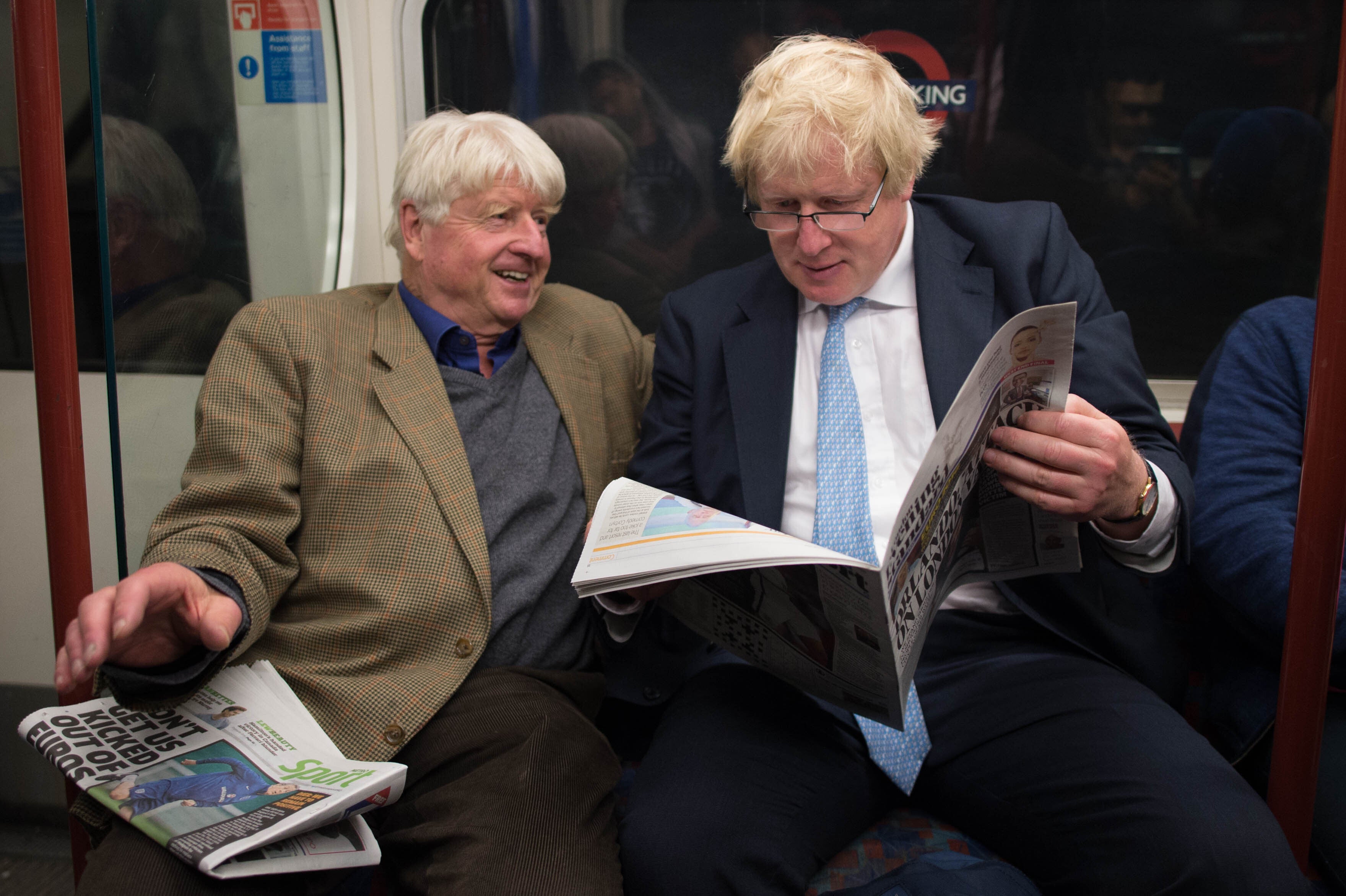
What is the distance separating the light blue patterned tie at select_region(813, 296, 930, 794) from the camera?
1.49 metres

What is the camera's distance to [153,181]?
1.73 metres

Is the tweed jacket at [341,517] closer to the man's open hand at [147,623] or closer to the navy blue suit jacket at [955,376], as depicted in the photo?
the man's open hand at [147,623]

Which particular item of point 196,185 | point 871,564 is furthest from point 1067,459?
point 196,185

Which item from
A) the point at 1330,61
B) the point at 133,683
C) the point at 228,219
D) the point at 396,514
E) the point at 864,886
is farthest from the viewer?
the point at 1330,61

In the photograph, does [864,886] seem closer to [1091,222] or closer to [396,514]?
[396,514]

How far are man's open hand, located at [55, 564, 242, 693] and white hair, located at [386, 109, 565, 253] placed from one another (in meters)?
0.84

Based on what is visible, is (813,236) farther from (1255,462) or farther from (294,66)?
(294,66)

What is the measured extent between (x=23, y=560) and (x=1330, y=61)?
11.0ft

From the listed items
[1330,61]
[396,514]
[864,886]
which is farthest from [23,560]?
[1330,61]

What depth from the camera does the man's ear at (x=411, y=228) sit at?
6.09 ft

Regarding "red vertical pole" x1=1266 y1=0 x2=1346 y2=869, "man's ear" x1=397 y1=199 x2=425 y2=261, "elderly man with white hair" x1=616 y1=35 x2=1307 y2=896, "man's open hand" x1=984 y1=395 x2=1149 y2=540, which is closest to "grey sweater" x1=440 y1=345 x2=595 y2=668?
"elderly man with white hair" x1=616 y1=35 x2=1307 y2=896

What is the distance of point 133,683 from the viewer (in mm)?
1268

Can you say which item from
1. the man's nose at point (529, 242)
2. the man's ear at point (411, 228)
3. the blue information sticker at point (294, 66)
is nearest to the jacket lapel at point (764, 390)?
the man's nose at point (529, 242)

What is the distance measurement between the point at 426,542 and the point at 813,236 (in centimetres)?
82
